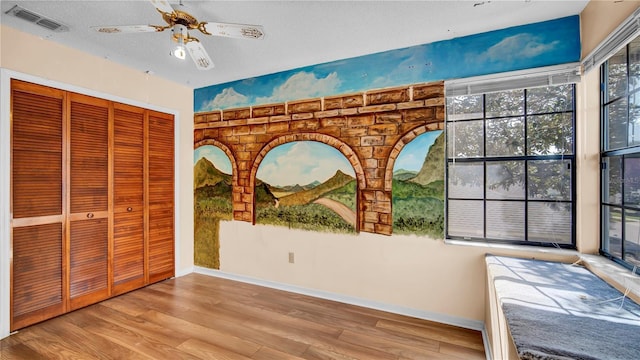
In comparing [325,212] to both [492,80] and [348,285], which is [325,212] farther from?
[492,80]

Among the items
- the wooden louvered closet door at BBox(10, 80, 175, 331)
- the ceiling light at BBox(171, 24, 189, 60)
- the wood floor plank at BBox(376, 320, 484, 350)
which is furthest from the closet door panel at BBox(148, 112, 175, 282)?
the wood floor plank at BBox(376, 320, 484, 350)

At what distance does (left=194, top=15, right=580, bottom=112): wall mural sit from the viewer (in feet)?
7.04

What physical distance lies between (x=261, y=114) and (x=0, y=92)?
2169mm

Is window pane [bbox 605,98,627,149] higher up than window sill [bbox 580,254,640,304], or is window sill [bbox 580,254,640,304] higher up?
window pane [bbox 605,98,627,149]

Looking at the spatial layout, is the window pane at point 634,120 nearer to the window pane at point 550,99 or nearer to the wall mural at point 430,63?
the window pane at point 550,99

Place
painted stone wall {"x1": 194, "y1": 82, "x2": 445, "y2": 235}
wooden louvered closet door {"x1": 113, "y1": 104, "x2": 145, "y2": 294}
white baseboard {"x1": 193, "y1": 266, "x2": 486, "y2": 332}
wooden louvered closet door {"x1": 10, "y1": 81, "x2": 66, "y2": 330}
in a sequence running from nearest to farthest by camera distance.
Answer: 1. wooden louvered closet door {"x1": 10, "y1": 81, "x2": 66, "y2": 330}
2. white baseboard {"x1": 193, "y1": 266, "x2": 486, "y2": 332}
3. painted stone wall {"x1": 194, "y1": 82, "x2": 445, "y2": 235}
4. wooden louvered closet door {"x1": 113, "y1": 104, "x2": 145, "y2": 294}

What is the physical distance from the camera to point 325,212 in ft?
9.78

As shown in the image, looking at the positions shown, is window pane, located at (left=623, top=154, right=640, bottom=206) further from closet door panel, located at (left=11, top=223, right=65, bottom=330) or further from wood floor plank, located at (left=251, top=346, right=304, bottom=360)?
closet door panel, located at (left=11, top=223, right=65, bottom=330)

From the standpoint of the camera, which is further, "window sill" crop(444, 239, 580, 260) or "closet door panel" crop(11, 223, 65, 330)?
"closet door panel" crop(11, 223, 65, 330)

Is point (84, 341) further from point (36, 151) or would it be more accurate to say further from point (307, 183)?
point (307, 183)

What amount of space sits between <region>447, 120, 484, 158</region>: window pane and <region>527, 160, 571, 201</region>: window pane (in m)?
0.42

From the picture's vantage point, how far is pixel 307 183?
3.07 metres

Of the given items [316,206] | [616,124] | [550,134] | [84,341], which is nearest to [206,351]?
[84,341]

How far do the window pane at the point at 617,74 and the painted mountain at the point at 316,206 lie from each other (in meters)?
2.01
